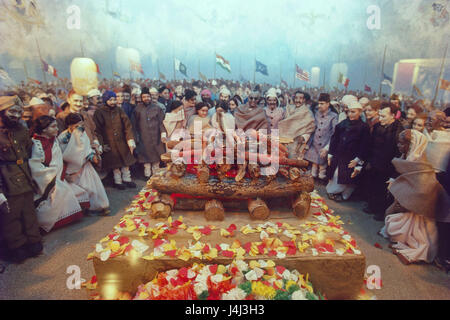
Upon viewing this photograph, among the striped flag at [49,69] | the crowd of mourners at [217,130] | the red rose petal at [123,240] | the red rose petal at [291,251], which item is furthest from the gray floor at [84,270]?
the striped flag at [49,69]

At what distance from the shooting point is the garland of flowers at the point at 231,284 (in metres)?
2.11

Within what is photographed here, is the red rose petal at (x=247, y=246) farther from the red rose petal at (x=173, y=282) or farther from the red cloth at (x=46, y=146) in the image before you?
the red cloth at (x=46, y=146)

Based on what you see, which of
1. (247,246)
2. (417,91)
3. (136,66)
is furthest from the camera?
(136,66)

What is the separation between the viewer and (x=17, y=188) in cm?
299

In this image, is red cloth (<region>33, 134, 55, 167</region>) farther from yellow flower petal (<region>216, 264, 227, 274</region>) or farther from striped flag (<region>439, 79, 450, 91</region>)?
striped flag (<region>439, 79, 450, 91</region>)

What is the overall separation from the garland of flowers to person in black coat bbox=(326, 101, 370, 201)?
312 centimetres

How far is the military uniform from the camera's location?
9.53 feet

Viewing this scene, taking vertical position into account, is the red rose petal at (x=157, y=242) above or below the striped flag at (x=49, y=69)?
below

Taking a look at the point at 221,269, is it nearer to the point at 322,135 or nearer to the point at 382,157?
the point at 382,157

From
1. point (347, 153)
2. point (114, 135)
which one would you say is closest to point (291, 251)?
point (347, 153)

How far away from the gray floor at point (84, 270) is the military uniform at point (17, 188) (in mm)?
379

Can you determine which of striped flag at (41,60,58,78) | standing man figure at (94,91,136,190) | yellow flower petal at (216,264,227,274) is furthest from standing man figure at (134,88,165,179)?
striped flag at (41,60,58,78)

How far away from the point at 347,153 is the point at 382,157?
63 centimetres
